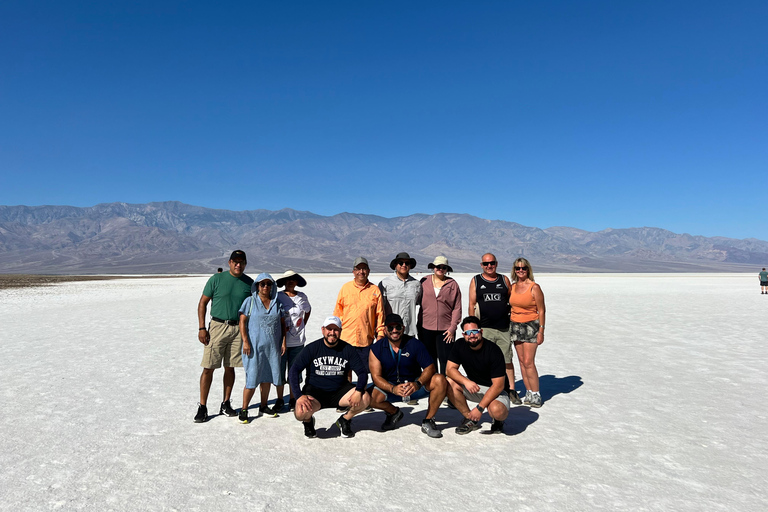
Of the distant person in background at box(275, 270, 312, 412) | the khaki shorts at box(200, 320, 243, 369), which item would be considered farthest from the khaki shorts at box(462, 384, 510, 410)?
the khaki shorts at box(200, 320, 243, 369)

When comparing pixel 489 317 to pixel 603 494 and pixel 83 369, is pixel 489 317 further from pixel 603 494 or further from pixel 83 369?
pixel 83 369

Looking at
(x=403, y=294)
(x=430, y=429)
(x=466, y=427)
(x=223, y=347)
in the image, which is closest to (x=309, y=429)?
(x=430, y=429)

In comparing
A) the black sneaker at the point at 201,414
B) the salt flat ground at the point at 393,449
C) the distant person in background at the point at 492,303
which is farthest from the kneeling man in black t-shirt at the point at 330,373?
the distant person in background at the point at 492,303

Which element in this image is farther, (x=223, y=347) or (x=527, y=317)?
(x=527, y=317)

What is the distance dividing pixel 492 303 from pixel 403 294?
114 centimetres

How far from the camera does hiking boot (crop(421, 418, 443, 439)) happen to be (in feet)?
16.5

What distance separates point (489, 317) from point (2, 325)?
15772 millimetres

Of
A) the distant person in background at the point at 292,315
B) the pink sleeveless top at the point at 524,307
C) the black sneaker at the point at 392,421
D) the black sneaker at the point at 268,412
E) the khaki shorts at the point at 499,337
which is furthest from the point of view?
the khaki shorts at the point at 499,337

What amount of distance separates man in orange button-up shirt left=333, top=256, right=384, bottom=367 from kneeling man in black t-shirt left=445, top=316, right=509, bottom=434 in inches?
40.6

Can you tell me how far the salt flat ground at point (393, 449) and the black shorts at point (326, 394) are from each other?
0.39 metres

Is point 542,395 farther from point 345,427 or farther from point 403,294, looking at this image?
point 345,427

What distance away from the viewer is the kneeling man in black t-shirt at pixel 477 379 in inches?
197

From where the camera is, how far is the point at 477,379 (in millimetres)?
5273

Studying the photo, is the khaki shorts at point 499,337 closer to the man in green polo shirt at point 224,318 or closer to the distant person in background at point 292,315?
the distant person in background at point 292,315
